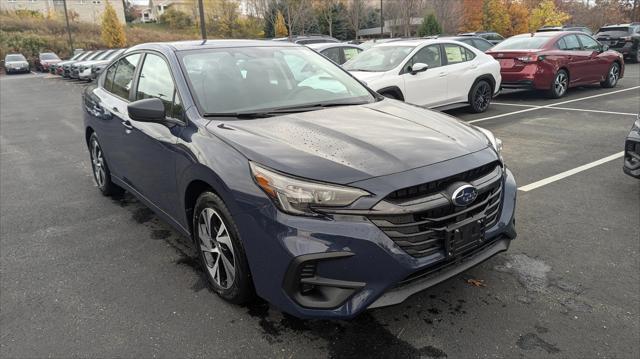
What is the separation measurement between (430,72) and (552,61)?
386 cm

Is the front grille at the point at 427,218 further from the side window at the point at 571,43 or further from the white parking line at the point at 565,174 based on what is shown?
the side window at the point at 571,43

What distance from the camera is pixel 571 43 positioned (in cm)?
1167

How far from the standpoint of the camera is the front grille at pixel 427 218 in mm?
2391

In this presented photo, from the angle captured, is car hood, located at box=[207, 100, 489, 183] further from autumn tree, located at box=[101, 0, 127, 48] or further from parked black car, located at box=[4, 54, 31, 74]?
autumn tree, located at box=[101, 0, 127, 48]

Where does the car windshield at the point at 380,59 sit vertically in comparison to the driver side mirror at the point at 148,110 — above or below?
above

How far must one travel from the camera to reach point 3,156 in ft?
25.7

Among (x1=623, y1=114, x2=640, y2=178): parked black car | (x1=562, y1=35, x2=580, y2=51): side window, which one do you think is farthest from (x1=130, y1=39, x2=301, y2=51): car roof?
(x1=562, y1=35, x2=580, y2=51): side window

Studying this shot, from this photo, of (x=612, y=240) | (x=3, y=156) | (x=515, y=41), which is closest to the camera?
(x=612, y=240)

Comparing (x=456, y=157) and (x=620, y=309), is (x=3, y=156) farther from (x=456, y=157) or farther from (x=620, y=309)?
(x=620, y=309)

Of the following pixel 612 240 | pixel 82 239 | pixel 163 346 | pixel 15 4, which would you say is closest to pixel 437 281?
pixel 163 346

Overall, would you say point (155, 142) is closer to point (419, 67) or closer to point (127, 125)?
point (127, 125)

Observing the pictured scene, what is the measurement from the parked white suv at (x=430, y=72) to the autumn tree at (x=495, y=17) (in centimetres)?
4354

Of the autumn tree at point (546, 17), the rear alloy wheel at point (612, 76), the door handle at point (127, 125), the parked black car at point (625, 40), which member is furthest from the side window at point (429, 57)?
the autumn tree at point (546, 17)

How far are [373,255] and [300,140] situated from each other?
834mm
